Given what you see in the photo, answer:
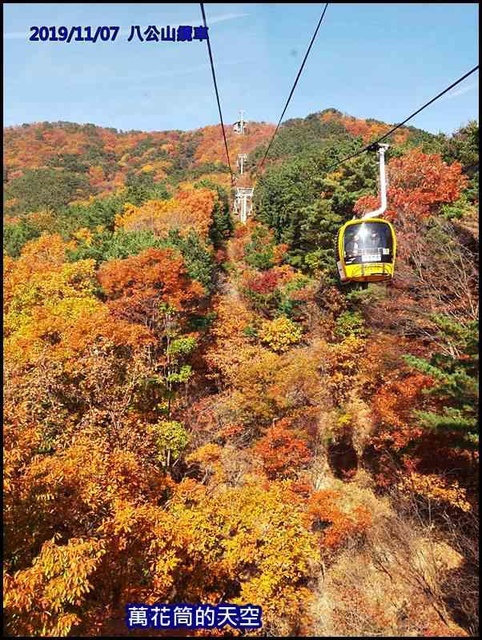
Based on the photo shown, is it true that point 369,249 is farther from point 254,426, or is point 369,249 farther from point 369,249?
point 254,426

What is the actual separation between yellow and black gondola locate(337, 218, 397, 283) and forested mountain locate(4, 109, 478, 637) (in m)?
1.67

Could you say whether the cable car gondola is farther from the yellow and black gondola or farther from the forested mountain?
the forested mountain

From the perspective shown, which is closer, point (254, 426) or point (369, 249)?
point (369, 249)

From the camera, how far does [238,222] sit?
152 feet

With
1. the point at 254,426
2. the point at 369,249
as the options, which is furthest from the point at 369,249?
the point at 254,426

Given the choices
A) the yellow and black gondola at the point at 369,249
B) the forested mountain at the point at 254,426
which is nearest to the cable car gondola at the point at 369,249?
the yellow and black gondola at the point at 369,249

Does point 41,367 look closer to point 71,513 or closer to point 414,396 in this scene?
point 71,513

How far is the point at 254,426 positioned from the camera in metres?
18.6

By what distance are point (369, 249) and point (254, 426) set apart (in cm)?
1172

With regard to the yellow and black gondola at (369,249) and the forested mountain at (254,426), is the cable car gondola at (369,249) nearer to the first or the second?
the yellow and black gondola at (369,249)

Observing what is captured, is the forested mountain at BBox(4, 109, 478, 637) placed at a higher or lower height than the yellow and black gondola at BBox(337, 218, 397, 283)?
lower

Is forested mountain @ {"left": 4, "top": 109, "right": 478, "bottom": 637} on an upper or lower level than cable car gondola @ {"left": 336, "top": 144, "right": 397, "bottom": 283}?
lower

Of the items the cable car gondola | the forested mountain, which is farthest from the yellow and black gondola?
the forested mountain

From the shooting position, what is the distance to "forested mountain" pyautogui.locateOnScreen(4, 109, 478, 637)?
342 inches
